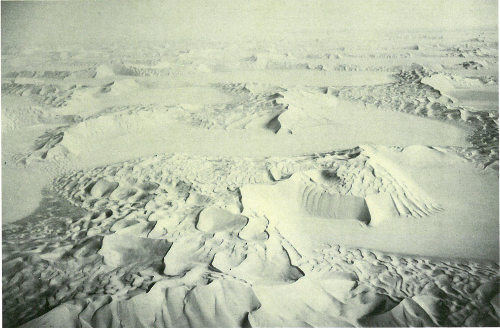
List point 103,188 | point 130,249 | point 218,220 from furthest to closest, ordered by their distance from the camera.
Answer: point 103,188 < point 218,220 < point 130,249

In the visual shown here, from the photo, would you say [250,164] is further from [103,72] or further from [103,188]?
[103,72]

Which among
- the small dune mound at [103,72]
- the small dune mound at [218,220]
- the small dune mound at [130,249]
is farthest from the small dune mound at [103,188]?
the small dune mound at [103,72]

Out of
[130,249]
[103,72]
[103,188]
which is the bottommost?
[130,249]

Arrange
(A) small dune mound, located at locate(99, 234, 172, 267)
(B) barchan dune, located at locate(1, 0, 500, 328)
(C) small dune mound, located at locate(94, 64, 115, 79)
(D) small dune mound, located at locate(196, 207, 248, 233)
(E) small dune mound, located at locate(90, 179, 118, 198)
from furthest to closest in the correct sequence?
(C) small dune mound, located at locate(94, 64, 115, 79), (E) small dune mound, located at locate(90, 179, 118, 198), (D) small dune mound, located at locate(196, 207, 248, 233), (A) small dune mound, located at locate(99, 234, 172, 267), (B) barchan dune, located at locate(1, 0, 500, 328)

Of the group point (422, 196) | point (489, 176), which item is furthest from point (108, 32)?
point (489, 176)

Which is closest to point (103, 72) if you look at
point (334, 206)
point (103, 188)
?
point (103, 188)

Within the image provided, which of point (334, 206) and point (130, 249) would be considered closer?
point (130, 249)

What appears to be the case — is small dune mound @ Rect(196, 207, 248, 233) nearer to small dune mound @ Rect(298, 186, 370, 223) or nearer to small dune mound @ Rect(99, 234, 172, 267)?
small dune mound @ Rect(99, 234, 172, 267)

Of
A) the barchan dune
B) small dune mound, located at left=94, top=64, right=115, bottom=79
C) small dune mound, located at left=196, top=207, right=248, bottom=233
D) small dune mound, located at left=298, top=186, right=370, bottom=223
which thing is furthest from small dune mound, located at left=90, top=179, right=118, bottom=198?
small dune mound, located at left=94, top=64, right=115, bottom=79
